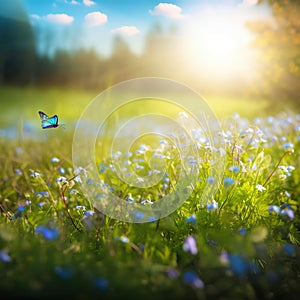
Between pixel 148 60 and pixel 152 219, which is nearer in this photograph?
pixel 152 219

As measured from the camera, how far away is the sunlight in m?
4.62

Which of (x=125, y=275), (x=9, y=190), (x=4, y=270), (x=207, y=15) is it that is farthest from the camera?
(x=207, y=15)

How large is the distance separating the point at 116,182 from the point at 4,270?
1.07m

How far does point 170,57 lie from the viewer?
10609 millimetres

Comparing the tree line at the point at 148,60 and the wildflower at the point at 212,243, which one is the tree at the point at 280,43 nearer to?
the tree line at the point at 148,60

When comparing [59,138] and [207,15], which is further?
[59,138]

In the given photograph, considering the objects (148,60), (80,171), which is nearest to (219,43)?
(148,60)

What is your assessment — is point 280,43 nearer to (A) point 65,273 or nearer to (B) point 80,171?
(B) point 80,171

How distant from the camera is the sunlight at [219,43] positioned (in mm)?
4625

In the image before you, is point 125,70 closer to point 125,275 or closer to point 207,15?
point 207,15

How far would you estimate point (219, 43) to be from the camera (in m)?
7.25

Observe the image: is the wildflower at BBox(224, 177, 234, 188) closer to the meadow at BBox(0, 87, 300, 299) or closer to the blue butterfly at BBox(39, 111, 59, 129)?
the meadow at BBox(0, 87, 300, 299)

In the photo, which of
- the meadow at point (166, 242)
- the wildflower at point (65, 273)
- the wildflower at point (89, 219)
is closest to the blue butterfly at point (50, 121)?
the meadow at point (166, 242)

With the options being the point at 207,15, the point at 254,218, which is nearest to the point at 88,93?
the point at 207,15
